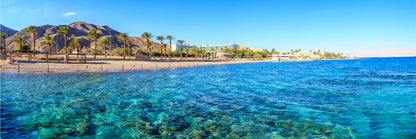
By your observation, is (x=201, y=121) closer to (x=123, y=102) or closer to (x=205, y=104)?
(x=205, y=104)

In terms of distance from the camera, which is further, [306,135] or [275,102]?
[275,102]

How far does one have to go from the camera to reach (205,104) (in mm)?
12031

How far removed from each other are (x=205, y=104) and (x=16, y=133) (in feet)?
26.9

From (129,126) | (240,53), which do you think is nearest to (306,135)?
(129,126)

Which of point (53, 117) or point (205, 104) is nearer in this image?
point (53, 117)

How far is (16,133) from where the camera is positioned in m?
7.30

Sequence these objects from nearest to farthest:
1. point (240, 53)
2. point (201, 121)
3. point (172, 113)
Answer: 1. point (201, 121)
2. point (172, 113)
3. point (240, 53)

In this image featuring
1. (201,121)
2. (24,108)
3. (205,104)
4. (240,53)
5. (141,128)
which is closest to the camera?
(141,128)

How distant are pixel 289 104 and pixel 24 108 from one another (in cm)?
1453

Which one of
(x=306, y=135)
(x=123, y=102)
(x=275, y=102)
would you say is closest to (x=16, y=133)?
(x=123, y=102)

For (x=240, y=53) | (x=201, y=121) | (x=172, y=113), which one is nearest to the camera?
(x=201, y=121)

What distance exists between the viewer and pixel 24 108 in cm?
1072

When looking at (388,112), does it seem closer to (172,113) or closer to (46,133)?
(172,113)

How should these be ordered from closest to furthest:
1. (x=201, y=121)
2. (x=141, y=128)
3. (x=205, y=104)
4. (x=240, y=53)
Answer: (x=141, y=128) < (x=201, y=121) < (x=205, y=104) < (x=240, y=53)
